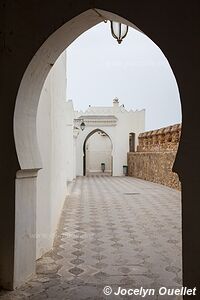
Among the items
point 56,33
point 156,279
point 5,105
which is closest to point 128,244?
point 156,279

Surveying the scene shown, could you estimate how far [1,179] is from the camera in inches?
143

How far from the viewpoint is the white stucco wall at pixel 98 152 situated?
125 ft

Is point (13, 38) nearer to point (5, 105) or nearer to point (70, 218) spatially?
point (5, 105)

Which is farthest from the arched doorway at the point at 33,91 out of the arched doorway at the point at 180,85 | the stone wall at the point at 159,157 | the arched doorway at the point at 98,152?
the arched doorway at the point at 98,152

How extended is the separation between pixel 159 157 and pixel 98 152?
2125 cm

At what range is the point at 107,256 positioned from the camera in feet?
16.1

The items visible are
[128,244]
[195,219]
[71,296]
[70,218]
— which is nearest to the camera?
[195,219]

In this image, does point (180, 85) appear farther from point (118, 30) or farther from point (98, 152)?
point (98, 152)

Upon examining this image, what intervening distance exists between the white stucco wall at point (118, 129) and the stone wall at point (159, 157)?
300 cm

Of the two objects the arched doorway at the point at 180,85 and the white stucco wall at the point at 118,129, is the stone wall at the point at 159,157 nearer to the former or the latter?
the white stucco wall at the point at 118,129

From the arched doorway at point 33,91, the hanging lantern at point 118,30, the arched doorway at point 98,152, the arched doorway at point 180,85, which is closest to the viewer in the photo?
the arched doorway at point 180,85

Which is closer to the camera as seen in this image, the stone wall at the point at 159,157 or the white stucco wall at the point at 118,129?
the stone wall at the point at 159,157

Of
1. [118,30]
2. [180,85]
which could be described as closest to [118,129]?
[118,30]

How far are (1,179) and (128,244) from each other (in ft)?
9.04
